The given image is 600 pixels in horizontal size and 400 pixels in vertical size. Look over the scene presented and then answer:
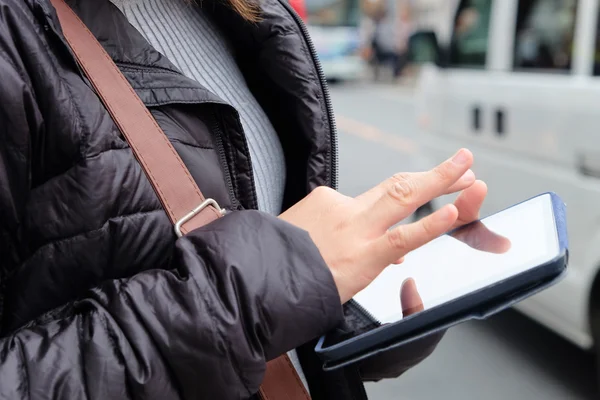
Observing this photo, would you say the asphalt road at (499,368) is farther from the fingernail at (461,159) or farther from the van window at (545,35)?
the fingernail at (461,159)

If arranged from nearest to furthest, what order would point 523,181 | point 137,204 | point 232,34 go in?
point 137,204 → point 232,34 → point 523,181

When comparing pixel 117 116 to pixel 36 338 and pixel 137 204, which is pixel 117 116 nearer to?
pixel 137 204

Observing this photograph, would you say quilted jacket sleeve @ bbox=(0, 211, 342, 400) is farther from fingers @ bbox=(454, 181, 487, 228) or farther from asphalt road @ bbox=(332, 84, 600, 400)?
asphalt road @ bbox=(332, 84, 600, 400)

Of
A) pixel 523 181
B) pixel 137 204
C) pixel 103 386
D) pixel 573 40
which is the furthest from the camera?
pixel 523 181

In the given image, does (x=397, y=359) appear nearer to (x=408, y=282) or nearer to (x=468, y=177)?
(x=408, y=282)

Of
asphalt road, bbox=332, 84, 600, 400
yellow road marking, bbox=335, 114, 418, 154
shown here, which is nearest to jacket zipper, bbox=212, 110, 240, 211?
asphalt road, bbox=332, 84, 600, 400

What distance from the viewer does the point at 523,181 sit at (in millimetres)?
3094

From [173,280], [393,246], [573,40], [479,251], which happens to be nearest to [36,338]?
[173,280]

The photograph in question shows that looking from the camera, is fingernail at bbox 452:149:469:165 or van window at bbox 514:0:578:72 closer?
fingernail at bbox 452:149:469:165

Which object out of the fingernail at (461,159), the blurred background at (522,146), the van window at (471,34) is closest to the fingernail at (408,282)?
the fingernail at (461,159)

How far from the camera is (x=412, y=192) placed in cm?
79

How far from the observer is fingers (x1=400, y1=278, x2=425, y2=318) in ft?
2.73

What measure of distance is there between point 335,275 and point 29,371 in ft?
1.16

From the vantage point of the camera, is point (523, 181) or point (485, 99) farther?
point (485, 99)
